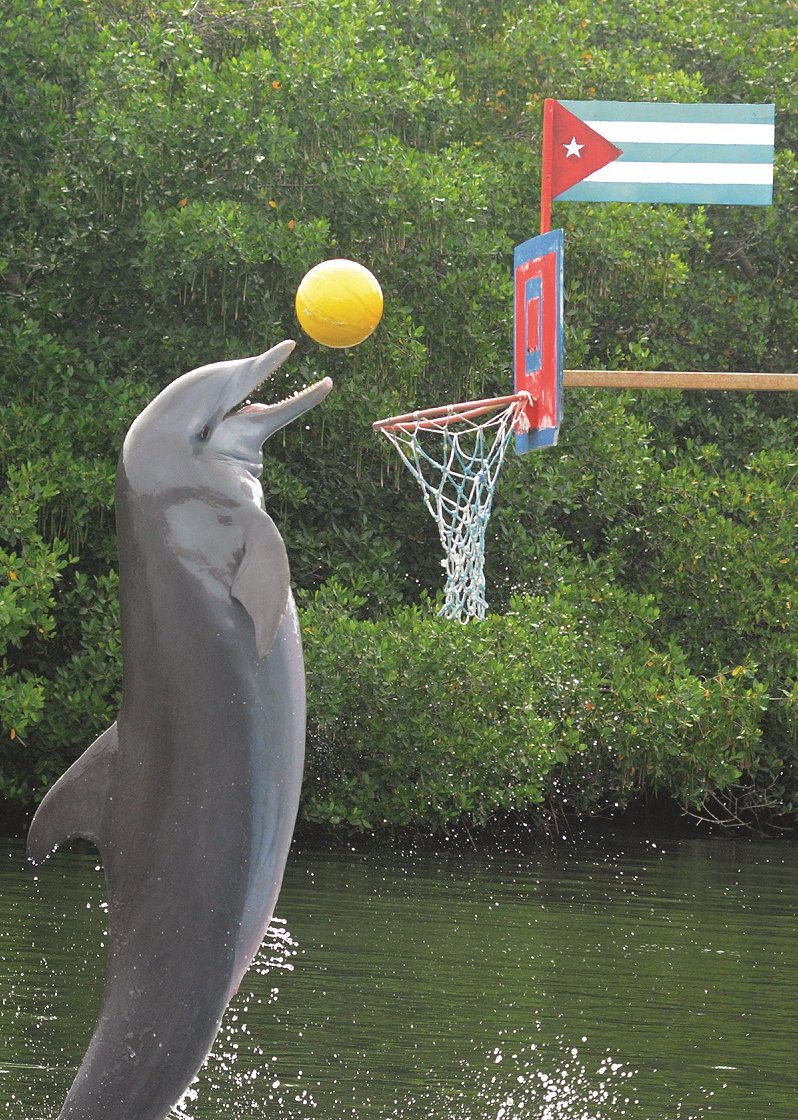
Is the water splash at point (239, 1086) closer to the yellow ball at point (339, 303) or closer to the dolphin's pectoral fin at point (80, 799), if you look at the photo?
the dolphin's pectoral fin at point (80, 799)

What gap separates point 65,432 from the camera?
1841 cm

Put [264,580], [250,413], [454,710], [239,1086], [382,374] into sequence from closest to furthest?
[264,580], [250,413], [239,1086], [454,710], [382,374]

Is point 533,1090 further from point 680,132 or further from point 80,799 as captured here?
point 680,132

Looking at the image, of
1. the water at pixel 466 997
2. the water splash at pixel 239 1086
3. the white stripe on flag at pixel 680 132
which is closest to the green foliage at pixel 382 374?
the water at pixel 466 997

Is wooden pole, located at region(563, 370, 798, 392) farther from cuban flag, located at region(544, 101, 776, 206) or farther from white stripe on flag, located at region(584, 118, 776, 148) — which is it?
white stripe on flag, located at region(584, 118, 776, 148)

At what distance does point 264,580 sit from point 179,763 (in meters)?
0.60

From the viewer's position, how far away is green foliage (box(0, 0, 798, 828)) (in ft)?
59.2

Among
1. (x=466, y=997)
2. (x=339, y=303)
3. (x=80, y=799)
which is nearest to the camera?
(x=80, y=799)

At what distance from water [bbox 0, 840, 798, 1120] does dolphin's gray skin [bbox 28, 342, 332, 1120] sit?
238 centimetres

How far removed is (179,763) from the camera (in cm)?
564

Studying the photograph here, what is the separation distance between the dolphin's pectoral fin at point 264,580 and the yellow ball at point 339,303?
122 inches

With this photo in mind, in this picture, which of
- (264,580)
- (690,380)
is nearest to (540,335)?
(690,380)

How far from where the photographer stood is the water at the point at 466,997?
8.68m

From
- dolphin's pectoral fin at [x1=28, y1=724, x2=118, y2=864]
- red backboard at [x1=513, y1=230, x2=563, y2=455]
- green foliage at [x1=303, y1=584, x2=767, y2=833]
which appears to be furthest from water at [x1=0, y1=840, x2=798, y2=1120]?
red backboard at [x1=513, y1=230, x2=563, y2=455]
